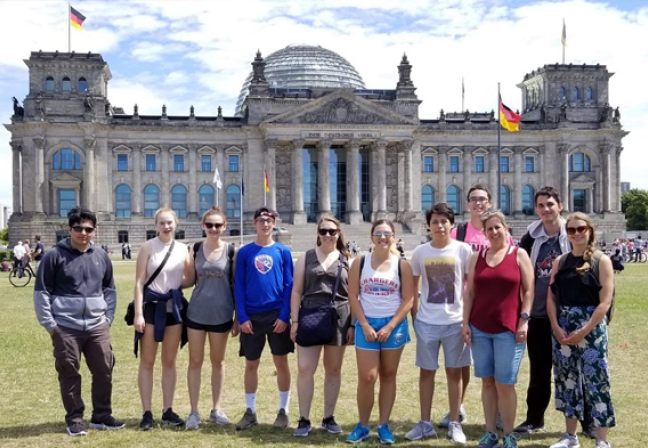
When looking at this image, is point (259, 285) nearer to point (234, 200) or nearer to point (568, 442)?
point (568, 442)

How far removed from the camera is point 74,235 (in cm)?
1014

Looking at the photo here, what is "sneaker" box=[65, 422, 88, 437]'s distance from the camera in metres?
9.78

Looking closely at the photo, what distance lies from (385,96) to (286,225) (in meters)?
18.4

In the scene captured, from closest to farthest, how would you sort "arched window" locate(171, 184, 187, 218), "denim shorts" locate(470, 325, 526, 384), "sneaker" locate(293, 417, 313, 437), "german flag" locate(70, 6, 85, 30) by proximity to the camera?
1. "denim shorts" locate(470, 325, 526, 384)
2. "sneaker" locate(293, 417, 313, 437)
3. "german flag" locate(70, 6, 85, 30)
4. "arched window" locate(171, 184, 187, 218)

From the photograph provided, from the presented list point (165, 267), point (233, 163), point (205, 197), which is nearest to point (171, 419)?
point (165, 267)

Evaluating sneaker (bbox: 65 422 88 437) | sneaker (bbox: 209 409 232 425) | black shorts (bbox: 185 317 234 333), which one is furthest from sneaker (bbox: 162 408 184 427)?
black shorts (bbox: 185 317 234 333)

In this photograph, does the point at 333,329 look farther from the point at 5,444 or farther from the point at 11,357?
the point at 11,357

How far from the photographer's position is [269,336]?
33.5 ft

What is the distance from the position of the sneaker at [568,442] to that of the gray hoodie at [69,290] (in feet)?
21.2

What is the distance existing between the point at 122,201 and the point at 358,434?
68038 millimetres

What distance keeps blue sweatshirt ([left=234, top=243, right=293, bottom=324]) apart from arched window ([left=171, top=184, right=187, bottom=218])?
65991 millimetres

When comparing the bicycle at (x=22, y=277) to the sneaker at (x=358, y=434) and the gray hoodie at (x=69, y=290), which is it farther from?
the sneaker at (x=358, y=434)

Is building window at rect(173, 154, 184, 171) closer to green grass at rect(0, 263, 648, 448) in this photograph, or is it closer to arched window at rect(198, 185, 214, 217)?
arched window at rect(198, 185, 214, 217)

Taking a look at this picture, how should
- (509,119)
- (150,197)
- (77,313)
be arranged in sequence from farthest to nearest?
(150,197), (509,119), (77,313)
